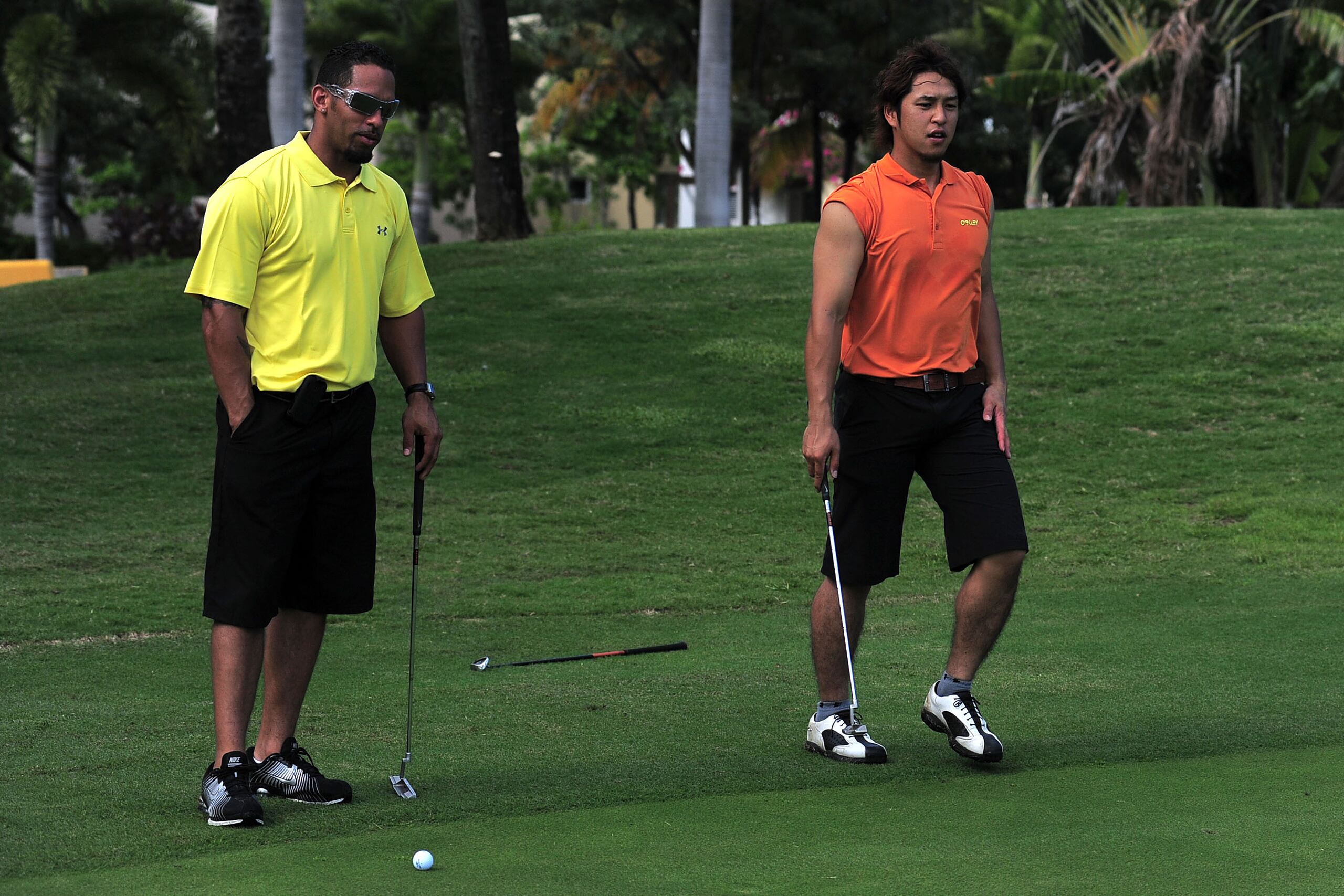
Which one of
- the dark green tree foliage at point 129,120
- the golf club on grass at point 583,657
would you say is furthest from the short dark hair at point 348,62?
the dark green tree foliage at point 129,120

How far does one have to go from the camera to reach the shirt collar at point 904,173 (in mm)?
5000

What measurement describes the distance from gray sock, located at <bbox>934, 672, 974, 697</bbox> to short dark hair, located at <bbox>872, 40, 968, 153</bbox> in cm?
169

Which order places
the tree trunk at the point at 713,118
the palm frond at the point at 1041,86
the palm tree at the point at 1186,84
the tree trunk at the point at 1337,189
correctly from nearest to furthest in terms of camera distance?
1. the tree trunk at the point at 713,118
2. the palm tree at the point at 1186,84
3. the palm frond at the point at 1041,86
4. the tree trunk at the point at 1337,189

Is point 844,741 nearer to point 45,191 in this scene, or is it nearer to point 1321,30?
point 1321,30

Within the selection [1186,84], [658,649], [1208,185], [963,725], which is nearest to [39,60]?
[1186,84]

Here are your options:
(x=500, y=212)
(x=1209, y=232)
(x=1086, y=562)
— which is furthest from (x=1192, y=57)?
(x=1086, y=562)

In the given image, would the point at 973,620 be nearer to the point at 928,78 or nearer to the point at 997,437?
the point at 997,437

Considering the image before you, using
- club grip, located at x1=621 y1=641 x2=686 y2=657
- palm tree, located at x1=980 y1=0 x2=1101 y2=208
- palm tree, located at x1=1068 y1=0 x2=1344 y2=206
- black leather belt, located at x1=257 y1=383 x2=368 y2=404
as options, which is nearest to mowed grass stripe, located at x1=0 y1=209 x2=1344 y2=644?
club grip, located at x1=621 y1=641 x2=686 y2=657

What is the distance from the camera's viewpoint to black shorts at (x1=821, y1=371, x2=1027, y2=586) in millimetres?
4980

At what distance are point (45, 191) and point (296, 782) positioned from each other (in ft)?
95.3

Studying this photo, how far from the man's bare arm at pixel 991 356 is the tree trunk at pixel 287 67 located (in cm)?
1284

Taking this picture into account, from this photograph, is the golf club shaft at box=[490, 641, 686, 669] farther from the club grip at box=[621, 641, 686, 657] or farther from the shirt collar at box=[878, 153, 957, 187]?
the shirt collar at box=[878, 153, 957, 187]

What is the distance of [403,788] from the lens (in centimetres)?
457

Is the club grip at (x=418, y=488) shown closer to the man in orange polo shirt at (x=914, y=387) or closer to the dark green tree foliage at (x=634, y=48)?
the man in orange polo shirt at (x=914, y=387)
